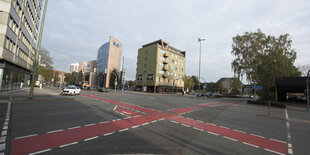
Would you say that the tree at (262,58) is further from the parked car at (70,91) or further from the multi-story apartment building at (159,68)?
the parked car at (70,91)

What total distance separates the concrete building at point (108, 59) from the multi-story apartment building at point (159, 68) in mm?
19401

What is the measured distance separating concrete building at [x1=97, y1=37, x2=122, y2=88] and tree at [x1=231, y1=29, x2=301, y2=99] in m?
58.2

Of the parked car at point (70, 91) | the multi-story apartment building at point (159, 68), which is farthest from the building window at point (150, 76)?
the parked car at point (70, 91)

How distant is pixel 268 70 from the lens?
76.7 feet

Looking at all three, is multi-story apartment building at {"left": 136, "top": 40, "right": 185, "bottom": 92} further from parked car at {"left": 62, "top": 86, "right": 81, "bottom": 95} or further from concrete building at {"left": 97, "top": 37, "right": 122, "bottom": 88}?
parked car at {"left": 62, "top": 86, "right": 81, "bottom": 95}

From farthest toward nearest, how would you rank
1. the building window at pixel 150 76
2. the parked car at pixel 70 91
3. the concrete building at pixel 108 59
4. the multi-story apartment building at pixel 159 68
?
the concrete building at pixel 108 59
the building window at pixel 150 76
the multi-story apartment building at pixel 159 68
the parked car at pixel 70 91

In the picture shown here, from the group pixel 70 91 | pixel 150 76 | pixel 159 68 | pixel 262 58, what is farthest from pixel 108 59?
pixel 262 58

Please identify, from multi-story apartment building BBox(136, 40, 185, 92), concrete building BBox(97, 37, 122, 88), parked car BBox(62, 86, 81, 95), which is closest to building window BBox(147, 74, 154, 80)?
multi-story apartment building BBox(136, 40, 185, 92)

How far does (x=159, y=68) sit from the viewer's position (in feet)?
170

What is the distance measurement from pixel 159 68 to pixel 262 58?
32849mm

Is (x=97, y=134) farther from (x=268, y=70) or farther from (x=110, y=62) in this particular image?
(x=110, y=62)

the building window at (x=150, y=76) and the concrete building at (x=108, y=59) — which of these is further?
the concrete building at (x=108, y=59)

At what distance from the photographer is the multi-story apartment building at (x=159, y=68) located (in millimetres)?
51188

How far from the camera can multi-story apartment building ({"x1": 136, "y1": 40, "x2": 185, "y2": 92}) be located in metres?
51.2
